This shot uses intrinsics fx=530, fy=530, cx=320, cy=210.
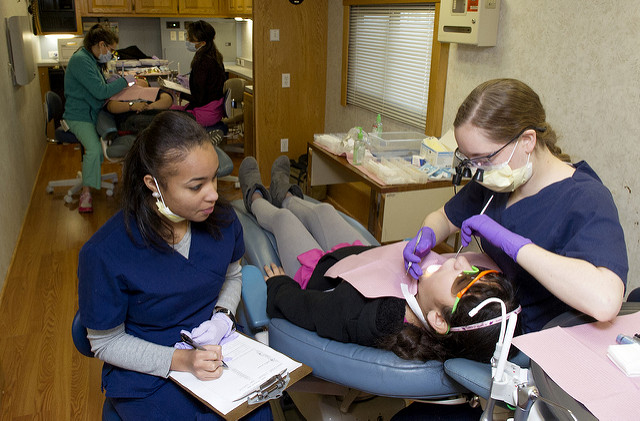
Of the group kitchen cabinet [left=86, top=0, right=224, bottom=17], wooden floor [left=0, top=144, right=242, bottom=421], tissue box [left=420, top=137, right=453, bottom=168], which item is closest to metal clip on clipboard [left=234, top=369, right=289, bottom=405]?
wooden floor [left=0, top=144, right=242, bottom=421]

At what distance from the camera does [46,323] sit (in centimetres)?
266

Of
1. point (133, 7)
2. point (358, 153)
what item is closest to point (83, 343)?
point (358, 153)

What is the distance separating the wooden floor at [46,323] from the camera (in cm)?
212

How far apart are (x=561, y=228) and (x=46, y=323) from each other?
2438 millimetres

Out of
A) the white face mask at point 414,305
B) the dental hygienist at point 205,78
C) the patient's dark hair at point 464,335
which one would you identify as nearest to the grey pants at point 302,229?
the white face mask at point 414,305

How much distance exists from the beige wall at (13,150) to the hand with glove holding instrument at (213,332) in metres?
2.01

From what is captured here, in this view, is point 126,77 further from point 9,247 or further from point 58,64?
point 58,64

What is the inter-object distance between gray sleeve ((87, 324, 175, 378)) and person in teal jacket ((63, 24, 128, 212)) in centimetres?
288

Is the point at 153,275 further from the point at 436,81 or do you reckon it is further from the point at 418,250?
the point at 436,81

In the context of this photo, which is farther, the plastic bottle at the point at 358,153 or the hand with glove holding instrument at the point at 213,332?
the plastic bottle at the point at 358,153

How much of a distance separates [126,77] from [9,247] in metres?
1.53

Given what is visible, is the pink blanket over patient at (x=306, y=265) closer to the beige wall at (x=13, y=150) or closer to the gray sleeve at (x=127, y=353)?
the gray sleeve at (x=127, y=353)

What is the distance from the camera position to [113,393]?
1.37m

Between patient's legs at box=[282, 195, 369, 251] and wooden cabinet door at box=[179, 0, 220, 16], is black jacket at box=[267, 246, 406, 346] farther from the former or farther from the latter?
wooden cabinet door at box=[179, 0, 220, 16]
